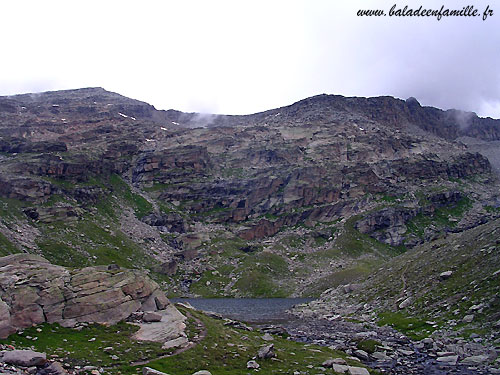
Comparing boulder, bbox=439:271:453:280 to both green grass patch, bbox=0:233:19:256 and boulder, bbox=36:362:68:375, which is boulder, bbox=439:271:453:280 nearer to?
boulder, bbox=36:362:68:375

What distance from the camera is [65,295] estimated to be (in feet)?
117

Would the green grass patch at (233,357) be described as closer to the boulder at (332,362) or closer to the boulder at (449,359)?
the boulder at (332,362)

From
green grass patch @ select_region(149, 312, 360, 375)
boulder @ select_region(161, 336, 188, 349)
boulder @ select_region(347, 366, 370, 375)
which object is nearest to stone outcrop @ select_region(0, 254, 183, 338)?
boulder @ select_region(161, 336, 188, 349)

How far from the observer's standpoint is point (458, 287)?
161 feet

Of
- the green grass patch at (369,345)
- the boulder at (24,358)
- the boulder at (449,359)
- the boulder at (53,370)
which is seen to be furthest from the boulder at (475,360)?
the boulder at (24,358)

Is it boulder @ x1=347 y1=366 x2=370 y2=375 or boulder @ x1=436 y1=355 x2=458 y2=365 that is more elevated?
boulder @ x1=347 y1=366 x2=370 y2=375

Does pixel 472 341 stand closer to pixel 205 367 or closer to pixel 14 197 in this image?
pixel 205 367

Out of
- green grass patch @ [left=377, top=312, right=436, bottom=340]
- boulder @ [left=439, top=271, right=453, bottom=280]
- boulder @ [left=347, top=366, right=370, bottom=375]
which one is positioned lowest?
green grass patch @ [left=377, top=312, right=436, bottom=340]

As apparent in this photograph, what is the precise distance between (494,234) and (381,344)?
32313 millimetres

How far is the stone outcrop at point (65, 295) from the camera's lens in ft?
103

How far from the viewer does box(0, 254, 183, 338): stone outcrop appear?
103 ft

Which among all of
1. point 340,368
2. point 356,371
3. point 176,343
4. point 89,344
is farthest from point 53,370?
point 356,371

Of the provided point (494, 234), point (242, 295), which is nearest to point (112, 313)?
point (494, 234)

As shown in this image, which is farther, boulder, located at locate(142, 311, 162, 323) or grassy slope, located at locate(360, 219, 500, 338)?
grassy slope, located at locate(360, 219, 500, 338)
